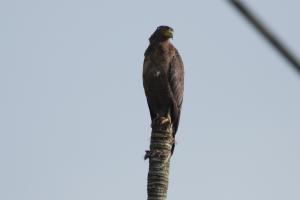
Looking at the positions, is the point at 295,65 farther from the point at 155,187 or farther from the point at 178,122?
the point at 178,122

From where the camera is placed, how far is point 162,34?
416 inches

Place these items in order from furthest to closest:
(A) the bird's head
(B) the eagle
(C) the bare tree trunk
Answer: (A) the bird's head < (B) the eagle < (C) the bare tree trunk

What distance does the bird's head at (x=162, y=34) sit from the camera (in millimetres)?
10547

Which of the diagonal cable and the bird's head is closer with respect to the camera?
the diagonal cable

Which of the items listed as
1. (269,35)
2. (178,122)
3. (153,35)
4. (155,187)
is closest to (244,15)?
(269,35)

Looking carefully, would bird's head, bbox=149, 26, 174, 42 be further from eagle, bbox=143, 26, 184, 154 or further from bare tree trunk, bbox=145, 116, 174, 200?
bare tree trunk, bbox=145, 116, 174, 200

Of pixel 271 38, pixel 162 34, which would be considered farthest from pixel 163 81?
pixel 271 38

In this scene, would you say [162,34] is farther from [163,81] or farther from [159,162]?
[159,162]

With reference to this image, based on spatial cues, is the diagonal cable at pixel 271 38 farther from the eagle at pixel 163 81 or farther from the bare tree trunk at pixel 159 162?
the eagle at pixel 163 81

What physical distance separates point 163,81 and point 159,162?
10.2ft

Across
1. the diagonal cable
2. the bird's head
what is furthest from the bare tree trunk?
the diagonal cable

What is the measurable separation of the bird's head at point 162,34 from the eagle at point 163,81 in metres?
0.25

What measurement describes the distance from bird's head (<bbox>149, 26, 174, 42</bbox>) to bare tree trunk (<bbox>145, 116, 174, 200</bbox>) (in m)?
3.43

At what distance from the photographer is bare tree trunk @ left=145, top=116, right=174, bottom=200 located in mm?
Answer: 6801
